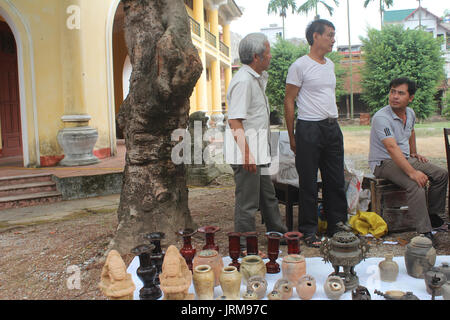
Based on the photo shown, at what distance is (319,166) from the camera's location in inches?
152

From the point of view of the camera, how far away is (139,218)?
3869mm

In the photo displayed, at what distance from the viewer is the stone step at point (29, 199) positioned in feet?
21.0

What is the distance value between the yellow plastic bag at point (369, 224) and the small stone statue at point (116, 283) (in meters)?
2.50

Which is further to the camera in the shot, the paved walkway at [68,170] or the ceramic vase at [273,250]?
the paved walkway at [68,170]

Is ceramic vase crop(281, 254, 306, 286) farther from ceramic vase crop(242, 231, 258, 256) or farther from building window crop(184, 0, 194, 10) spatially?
building window crop(184, 0, 194, 10)

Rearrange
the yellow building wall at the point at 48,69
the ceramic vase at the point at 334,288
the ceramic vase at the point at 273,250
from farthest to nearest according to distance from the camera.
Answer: the yellow building wall at the point at 48,69 < the ceramic vase at the point at 273,250 < the ceramic vase at the point at 334,288

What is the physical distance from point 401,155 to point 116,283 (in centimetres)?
274

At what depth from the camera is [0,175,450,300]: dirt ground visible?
323 centimetres

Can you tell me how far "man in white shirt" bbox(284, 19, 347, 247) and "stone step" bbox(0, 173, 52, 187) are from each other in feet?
16.1

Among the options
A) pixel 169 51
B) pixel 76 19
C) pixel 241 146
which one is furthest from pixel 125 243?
pixel 76 19

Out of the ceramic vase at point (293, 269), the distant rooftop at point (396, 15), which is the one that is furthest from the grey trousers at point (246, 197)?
the distant rooftop at point (396, 15)

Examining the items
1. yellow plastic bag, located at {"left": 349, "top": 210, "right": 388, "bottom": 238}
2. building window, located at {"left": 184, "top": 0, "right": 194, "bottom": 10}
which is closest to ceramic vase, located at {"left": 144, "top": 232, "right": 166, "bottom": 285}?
yellow plastic bag, located at {"left": 349, "top": 210, "right": 388, "bottom": 238}

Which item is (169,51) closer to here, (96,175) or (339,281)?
(339,281)

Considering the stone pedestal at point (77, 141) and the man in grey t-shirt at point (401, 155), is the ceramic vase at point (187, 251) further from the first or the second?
the stone pedestal at point (77, 141)
